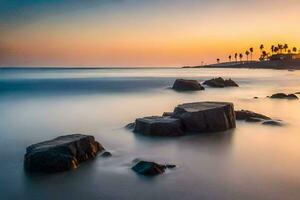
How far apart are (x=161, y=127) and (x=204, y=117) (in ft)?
7.35

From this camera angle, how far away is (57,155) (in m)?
12.7

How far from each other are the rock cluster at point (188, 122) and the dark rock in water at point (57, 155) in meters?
5.06

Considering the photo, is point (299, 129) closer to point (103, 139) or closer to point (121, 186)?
point (103, 139)

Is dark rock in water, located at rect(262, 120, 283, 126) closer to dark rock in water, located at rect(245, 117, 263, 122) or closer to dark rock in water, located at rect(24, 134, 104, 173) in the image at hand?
dark rock in water, located at rect(245, 117, 263, 122)

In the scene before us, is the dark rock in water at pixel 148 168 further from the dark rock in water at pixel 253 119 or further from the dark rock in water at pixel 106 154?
the dark rock in water at pixel 253 119

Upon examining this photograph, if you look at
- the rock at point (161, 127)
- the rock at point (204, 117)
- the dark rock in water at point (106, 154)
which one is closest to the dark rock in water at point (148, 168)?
the dark rock in water at point (106, 154)

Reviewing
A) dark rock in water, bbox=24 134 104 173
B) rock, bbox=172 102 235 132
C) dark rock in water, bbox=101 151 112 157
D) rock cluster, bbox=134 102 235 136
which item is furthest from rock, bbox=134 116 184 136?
dark rock in water, bbox=24 134 104 173

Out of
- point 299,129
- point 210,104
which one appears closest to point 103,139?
point 210,104

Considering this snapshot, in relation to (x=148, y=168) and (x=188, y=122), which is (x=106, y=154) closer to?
(x=148, y=168)

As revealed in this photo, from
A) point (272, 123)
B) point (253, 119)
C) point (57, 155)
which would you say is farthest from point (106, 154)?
point (272, 123)

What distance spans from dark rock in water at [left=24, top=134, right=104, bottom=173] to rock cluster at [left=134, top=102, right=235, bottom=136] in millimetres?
5061

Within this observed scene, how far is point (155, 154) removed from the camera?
15.5 metres

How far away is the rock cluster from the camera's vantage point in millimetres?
18219

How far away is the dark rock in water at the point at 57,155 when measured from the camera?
→ 12.6 m
